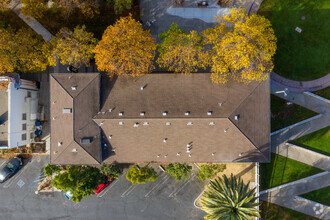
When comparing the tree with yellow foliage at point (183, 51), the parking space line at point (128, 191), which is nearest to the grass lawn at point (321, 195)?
the tree with yellow foliage at point (183, 51)

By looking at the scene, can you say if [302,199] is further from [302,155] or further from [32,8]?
[32,8]

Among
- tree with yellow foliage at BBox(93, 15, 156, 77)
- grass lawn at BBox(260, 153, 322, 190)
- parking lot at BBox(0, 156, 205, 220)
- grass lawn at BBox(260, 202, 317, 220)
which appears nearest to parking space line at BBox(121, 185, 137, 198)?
parking lot at BBox(0, 156, 205, 220)

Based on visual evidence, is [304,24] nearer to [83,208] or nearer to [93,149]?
[93,149]

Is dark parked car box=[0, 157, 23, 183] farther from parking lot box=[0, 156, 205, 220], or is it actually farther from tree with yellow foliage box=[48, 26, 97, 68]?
tree with yellow foliage box=[48, 26, 97, 68]

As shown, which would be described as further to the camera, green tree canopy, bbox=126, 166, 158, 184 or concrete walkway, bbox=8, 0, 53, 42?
concrete walkway, bbox=8, 0, 53, 42

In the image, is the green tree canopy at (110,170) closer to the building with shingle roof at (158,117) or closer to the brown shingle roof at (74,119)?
the building with shingle roof at (158,117)

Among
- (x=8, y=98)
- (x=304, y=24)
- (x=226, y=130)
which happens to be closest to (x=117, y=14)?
(x=8, y=98)
